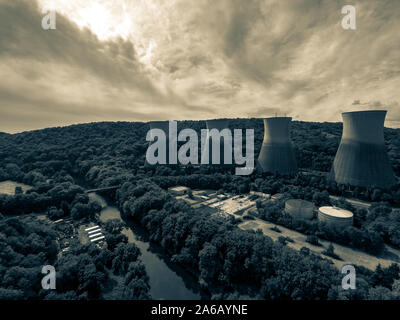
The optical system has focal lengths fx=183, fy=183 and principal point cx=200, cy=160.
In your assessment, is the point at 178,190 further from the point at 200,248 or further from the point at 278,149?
the point at 278,149

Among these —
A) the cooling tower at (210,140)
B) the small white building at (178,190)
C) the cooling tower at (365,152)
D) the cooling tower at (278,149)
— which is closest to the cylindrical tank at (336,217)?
the cooling tower at (365,152)

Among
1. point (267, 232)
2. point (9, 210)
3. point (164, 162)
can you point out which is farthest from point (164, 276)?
point (164, 162)

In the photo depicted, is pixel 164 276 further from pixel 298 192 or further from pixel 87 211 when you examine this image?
pixel 298 192

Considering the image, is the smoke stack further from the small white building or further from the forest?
the small white building

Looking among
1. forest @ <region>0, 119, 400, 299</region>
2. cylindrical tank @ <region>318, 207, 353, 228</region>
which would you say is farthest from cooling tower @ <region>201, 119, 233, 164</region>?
cylindrical tank @ <region>318, 207, 353, 228</region>

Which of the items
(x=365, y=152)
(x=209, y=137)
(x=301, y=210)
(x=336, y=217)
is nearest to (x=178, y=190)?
(x=209, y=137)

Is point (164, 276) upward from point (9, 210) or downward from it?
downward
